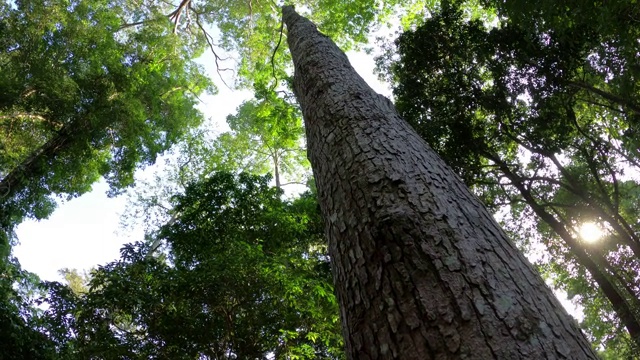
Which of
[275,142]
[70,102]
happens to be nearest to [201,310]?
[70,102]

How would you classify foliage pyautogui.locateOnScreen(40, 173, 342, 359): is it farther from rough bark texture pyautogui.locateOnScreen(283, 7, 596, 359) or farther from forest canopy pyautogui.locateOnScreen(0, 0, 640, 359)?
rough bark texture pyautogui.locateOnScreen(283, 7, 596, 359)

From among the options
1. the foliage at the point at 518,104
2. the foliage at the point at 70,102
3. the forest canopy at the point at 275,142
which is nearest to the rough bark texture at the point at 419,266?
the forest canopy at the point at 275,142

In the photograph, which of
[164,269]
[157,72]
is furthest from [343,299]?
[157,72]

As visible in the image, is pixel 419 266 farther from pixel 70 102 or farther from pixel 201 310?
pixel 70 102

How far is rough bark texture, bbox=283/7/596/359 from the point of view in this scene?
0.96 m

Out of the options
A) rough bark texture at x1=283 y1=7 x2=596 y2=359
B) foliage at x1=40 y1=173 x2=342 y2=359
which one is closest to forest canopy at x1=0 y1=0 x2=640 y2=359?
foliage at x1=40 y1=173 x2=342 y2=359

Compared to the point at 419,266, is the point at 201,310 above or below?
above

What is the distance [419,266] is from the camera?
3.78ft

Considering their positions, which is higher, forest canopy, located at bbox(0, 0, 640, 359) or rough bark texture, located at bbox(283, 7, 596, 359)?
forest canopy, located at bbox(0, 0, 640, 359)

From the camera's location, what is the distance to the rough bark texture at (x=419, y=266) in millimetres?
963

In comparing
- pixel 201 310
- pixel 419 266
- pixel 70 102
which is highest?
pixel 70 102

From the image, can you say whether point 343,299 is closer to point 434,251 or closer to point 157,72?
point 434,251

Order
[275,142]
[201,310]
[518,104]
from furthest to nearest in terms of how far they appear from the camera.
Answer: [275,142], [518,104], [201,310]

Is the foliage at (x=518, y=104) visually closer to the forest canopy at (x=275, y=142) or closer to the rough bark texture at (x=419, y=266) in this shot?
the forest canopy at (x=275, y=142)
